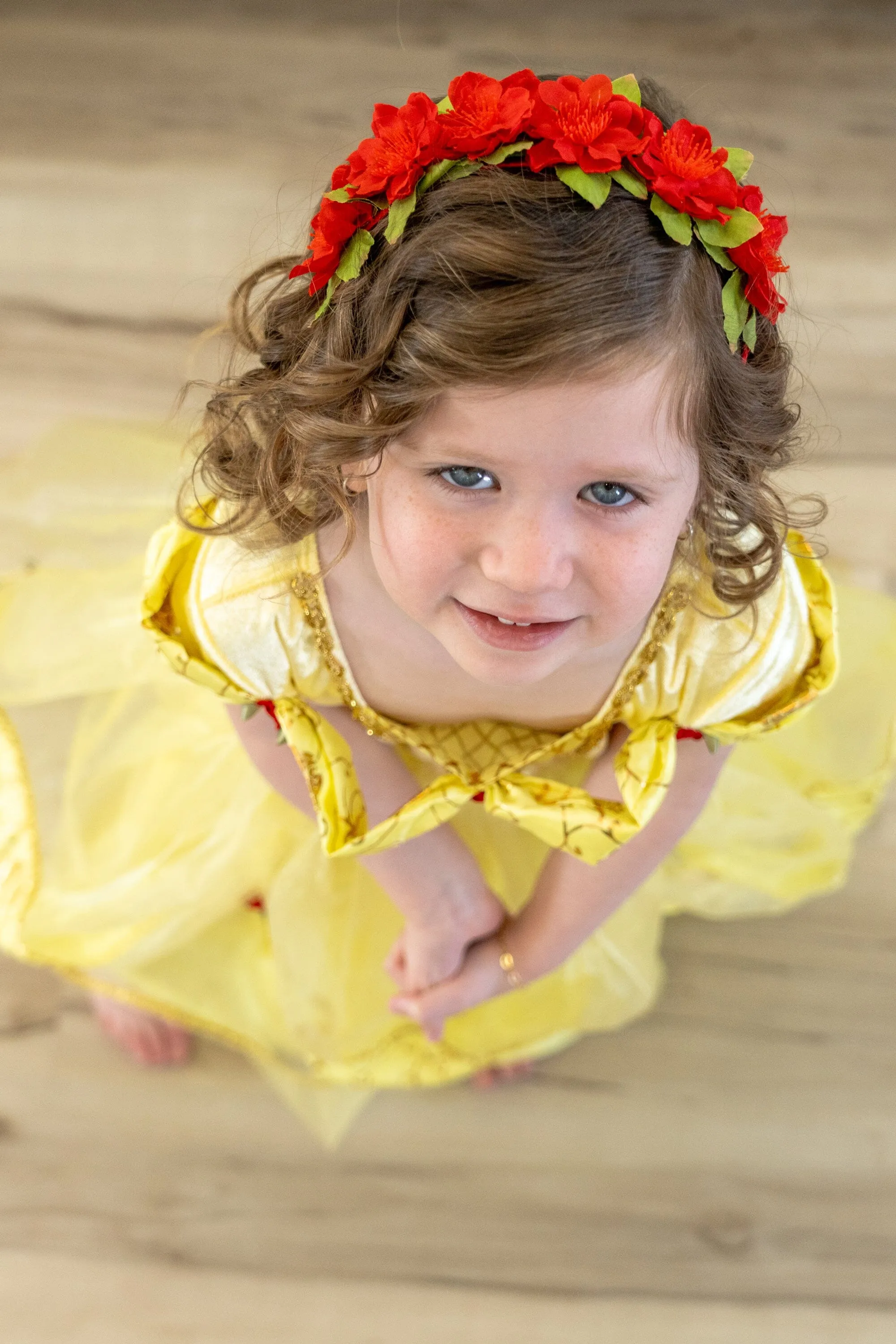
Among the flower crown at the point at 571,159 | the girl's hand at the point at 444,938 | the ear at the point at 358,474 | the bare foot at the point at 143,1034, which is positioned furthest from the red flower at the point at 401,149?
the bare foot at the point at 143,1034

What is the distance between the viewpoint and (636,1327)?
983 mm

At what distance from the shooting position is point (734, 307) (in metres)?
0.55

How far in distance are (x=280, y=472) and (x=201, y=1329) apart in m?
0.74

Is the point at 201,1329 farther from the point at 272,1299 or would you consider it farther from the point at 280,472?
the point at 280,472

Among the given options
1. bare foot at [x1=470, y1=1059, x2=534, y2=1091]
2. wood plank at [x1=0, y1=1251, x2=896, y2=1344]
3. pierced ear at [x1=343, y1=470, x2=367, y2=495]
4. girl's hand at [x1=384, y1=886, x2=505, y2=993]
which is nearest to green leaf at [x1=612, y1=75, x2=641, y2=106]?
pierced ear at [x1=343, y1=470, x2=367, y2=495]

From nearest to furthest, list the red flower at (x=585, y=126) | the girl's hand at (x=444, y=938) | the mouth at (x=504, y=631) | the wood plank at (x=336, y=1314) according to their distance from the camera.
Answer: the red flower at (x=585, y=126) < the mouth at (x=504, y=631) < the girl's hand at (x=444, y=938) < the wood plank at (x=336, y=1314)

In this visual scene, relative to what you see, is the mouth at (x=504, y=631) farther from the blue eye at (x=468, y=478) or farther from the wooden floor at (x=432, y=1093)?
the wooden floor at (x=432, y=1093)

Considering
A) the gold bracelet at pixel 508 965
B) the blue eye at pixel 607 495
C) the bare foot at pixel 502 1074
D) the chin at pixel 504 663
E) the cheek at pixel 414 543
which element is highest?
the blue eye at pixel 607 495

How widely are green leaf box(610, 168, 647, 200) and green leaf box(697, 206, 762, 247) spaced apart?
0.03 meters

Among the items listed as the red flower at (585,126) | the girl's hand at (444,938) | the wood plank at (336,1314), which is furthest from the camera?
the wood plank at (336,1314)

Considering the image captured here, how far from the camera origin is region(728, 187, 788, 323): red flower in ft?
1.76

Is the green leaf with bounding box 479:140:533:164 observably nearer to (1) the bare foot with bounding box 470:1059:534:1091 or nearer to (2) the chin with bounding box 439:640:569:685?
(2) the chin with bounding box 439:640:569:685

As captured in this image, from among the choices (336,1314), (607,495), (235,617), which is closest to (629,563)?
(607,495)

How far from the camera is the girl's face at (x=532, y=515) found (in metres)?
0.51
